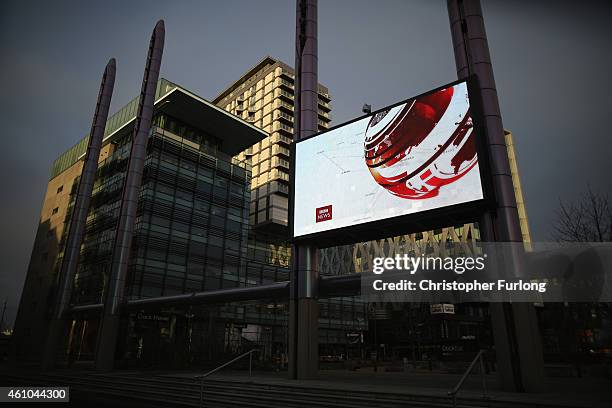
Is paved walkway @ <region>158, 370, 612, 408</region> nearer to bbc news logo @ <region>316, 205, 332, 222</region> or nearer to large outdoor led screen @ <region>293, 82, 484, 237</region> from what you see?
large outdoor led screen @ <region>293, 82, 484, 237</region>

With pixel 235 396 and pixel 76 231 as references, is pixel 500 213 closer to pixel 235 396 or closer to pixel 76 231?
pixel 235 396

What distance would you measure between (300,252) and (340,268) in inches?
1952

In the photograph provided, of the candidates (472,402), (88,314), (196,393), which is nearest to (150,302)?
(88,314)

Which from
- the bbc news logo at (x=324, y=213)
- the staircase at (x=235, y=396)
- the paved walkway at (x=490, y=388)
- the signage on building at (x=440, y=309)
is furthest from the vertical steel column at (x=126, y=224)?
the signage on building at (x=440, y=309)

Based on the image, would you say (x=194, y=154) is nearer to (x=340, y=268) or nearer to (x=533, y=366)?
(x=340, y=268)

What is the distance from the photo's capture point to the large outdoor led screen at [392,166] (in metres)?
15.9

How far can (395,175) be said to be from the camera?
17.3 m

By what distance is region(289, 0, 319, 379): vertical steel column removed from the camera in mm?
18234

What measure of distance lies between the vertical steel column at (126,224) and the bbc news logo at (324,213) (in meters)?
18.0

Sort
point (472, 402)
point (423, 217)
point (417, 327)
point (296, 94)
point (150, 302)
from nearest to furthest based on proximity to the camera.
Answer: point (472, 402), point (423, 217), point (296, 94), point (150, 302), point (417, 327)

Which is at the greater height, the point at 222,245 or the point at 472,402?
the point at 222,245

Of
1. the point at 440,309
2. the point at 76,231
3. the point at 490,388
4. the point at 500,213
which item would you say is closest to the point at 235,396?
the point at 490,388

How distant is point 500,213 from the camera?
15.0 metres

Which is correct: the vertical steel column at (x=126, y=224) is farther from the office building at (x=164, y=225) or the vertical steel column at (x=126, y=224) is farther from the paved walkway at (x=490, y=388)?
the paved walkway at (x=490, y=388)
